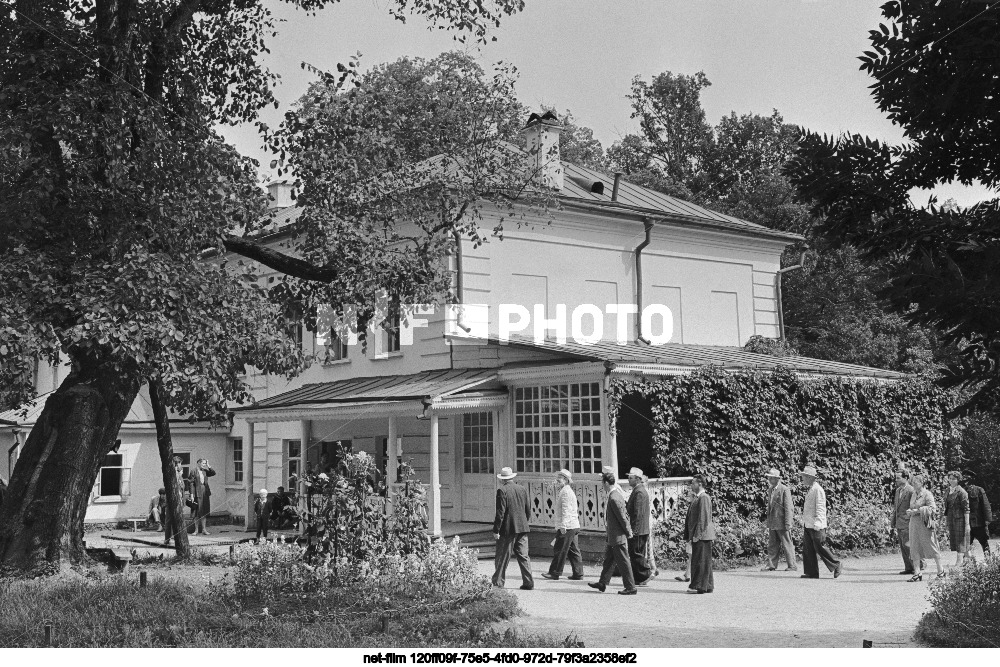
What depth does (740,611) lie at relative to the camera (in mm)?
12047


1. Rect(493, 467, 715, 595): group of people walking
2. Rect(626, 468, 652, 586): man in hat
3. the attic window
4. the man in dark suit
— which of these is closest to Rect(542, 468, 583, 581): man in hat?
Rect(493, 467, 715, 595): group of people walking

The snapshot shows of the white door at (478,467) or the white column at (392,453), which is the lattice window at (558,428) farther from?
the white column at (392,453)

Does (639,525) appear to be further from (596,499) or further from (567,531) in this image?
(596,499)

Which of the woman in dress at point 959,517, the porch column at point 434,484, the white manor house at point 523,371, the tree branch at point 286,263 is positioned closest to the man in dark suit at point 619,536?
the white manor house at point 523,371

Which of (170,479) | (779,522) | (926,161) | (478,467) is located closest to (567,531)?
(779,522)

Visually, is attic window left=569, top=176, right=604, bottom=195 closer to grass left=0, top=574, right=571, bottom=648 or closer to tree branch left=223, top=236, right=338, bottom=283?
tree branch left=223, top=236, right=338, bottom=283

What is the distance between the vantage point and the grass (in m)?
9.23

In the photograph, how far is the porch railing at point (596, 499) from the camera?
56.7 feet

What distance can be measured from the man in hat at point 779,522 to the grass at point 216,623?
21.1 ft

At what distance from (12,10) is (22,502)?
6.50 meters

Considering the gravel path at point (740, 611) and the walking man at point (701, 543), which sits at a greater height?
the walking man at point (701, 543)

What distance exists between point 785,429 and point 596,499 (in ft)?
13.0

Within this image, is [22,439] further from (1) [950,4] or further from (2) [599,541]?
(1) [950,4]
